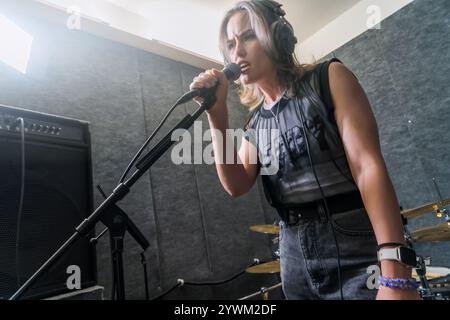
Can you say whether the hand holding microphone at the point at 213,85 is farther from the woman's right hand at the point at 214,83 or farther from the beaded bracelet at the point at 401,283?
the beaded bracelet at the point at 401,283

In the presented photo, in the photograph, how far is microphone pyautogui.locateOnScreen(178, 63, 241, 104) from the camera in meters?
0.69

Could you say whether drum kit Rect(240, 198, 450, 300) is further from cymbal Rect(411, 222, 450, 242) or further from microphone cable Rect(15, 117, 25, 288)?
microphone cable Rect(15, 117, 25, 288)

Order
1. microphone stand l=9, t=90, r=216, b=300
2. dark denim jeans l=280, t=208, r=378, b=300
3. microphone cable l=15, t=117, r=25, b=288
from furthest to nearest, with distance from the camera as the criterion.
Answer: microphone cable l=15, t=117, r=25, b=288, microphone stand l=9, t=90, r=216, b=300, dark denim jeans l=280, t=208, r=378, b=300

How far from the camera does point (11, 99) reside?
1.74 m

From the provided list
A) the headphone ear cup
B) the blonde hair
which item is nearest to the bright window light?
the blonde hair

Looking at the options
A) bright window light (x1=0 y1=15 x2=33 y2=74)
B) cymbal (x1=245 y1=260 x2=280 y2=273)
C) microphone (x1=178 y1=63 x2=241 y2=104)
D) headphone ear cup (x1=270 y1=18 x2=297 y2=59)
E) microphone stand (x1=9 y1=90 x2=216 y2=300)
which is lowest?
cymbal (x1=245 y1=260 x2=280 y2=273)

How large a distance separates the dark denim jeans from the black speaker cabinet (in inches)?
31.1

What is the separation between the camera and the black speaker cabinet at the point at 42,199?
104 centimetres

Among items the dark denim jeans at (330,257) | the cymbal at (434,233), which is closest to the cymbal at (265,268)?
the cymbal at (434,233)

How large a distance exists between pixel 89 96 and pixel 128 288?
1468 mm

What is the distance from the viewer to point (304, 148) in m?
0.68

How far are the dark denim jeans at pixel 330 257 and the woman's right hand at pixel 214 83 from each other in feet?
1.19

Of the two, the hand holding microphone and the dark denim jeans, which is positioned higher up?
the hand holding microphone
